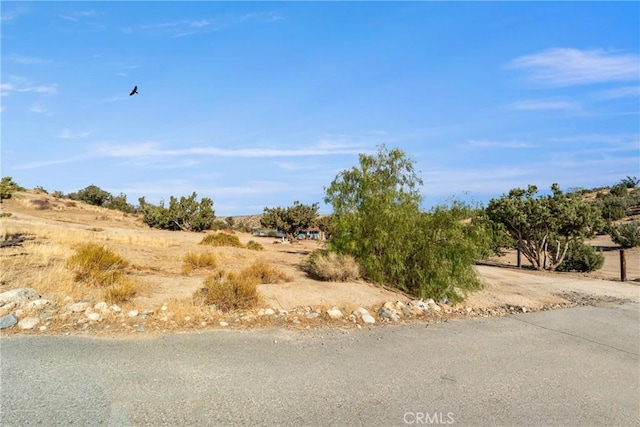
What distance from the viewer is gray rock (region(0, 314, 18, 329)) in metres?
6.65

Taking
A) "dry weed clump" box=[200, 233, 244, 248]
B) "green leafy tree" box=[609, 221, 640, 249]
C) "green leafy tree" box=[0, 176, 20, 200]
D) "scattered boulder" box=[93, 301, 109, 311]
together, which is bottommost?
"scattered boulder" box=[93, 301, 109, 311]

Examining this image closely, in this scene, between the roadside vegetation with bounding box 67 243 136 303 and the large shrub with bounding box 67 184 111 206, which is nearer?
the roadside vegetation with bounding box 67 243 136 303

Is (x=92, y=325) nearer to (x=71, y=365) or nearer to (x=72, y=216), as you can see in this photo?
(x=71, y=365)

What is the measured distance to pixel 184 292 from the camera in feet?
30.5

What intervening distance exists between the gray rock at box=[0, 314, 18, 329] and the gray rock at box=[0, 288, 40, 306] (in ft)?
1.84

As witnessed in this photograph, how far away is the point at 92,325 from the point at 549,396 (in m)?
6.84

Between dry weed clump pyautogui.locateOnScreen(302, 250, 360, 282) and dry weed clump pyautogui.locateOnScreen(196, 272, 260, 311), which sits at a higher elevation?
dry weed clump pyautogui.locateOnScreen(302, 250, 360, 282)

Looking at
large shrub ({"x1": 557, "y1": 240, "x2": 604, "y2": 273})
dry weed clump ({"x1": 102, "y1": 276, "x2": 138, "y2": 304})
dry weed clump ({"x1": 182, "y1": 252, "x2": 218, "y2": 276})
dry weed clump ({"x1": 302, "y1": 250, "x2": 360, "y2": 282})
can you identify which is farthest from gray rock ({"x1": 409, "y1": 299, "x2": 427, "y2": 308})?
large shrub ({"x1": 557, "y1": 240, "x2": 604, "y2": 273})

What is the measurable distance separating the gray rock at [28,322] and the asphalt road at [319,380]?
21.0 inches

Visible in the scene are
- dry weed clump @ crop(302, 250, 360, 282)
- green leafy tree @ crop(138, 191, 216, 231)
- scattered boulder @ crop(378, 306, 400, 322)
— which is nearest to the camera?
scattered boulder @ crop(378, 306, 400, 322)

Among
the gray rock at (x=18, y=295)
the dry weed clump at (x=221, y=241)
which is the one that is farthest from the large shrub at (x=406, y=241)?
the dry weed clump at (x=221, y=241)

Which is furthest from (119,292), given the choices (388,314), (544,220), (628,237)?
(628,237)

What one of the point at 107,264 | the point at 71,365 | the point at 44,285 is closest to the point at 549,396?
the point at 71,365

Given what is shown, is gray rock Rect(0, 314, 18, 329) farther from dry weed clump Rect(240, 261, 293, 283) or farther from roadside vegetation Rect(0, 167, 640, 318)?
dry weed clump Rect(240, 261, 293, 283)
